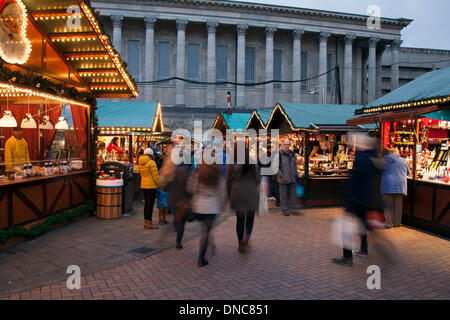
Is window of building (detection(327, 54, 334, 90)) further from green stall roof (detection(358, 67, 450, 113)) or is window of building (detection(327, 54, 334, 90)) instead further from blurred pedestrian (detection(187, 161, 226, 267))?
blurred pedestrian (detection(187, 161, 226, 267))

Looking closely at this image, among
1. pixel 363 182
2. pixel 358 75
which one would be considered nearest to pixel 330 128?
pixel 363 182

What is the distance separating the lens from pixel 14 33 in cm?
615

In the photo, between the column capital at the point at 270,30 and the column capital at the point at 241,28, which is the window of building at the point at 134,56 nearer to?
the column capital at the point at 241,28

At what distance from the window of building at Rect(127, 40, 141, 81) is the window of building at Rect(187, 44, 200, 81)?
556 centimetres

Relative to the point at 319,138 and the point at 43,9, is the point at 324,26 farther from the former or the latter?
the point at 43,9

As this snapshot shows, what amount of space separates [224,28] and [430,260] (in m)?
38.4

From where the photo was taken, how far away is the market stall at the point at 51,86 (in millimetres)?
6172

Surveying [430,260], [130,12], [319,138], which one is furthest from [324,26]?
[430,260]

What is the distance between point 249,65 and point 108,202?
3471 centimetres

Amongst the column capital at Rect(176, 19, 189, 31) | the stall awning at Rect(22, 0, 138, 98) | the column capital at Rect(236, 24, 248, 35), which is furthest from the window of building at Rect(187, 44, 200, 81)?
the stall awning at Rect(22, 0, 138, 98)

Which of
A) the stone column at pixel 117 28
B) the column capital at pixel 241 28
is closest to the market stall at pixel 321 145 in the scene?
the column capital at pixel 241 28

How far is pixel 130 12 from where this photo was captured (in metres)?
36.4

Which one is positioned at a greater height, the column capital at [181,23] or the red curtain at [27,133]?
the column capital at [181,23]
